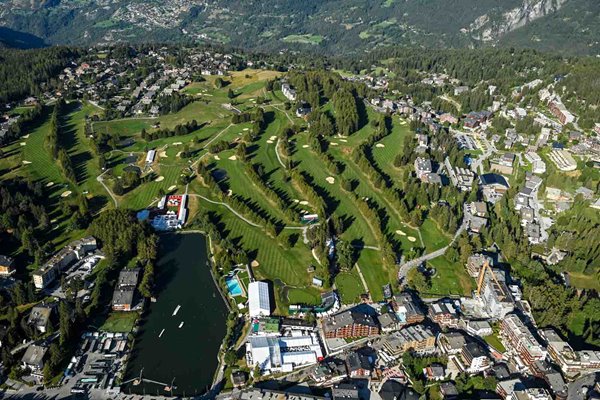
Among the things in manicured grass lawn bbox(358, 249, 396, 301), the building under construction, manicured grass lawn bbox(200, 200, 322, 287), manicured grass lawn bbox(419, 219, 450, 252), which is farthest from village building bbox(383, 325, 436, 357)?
manicured grass lawn bbox(419, 219, 450, 252)

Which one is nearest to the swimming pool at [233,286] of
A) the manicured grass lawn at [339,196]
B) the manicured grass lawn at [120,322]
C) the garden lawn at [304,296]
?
the garden lawn at [304,296]

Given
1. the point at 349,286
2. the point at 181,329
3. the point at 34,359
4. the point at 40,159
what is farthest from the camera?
the point at 40,159

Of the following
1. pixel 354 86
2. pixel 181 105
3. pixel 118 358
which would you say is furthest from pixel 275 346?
pixel 354 86

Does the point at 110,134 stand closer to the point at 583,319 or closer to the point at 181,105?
the point at 181,105

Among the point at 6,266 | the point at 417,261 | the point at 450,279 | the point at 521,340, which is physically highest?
the point at 6,266

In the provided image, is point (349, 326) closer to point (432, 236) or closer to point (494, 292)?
point (494, 292)

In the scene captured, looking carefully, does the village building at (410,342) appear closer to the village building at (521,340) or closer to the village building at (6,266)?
the village building at (521,340)

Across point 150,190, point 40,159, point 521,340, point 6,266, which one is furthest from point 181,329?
point 40,159
